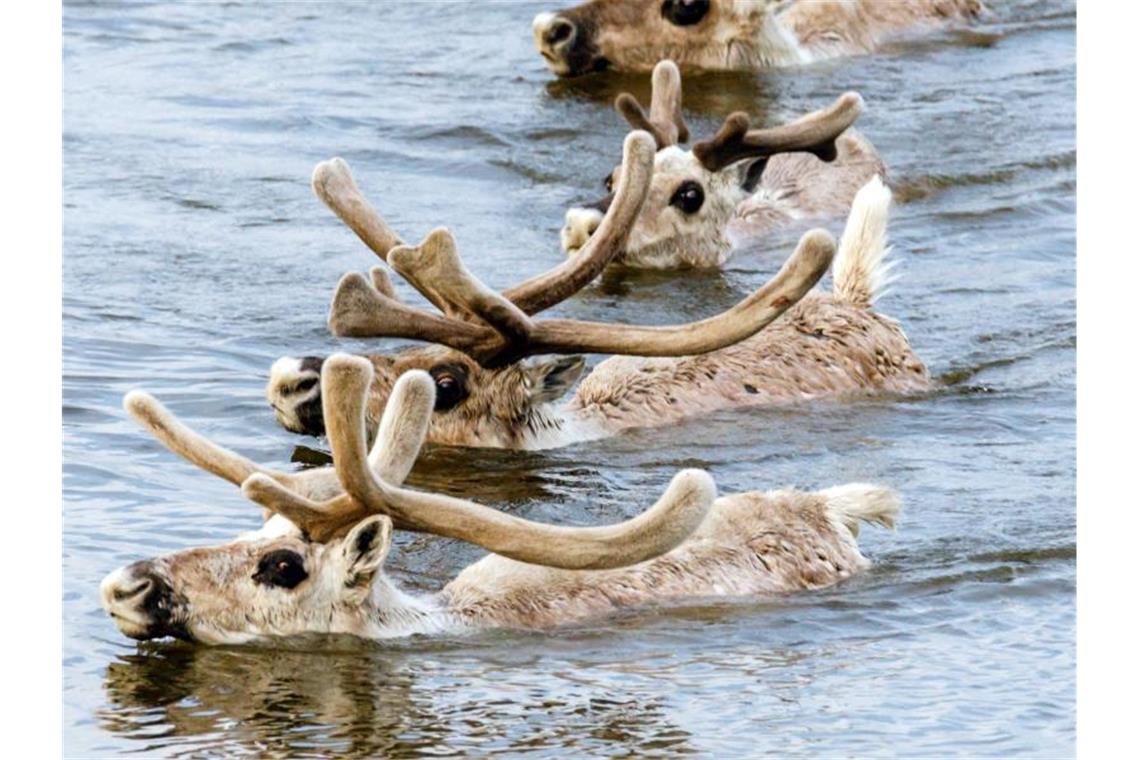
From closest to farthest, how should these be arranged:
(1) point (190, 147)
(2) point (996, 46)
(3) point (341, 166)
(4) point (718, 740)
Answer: (4) point (718, 740) → (3) point (341, 166) → (1) point (190, 147) → (2) point (996, 46)

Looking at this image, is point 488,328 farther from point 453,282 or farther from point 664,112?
point 664,112

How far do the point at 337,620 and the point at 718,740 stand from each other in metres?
1.07

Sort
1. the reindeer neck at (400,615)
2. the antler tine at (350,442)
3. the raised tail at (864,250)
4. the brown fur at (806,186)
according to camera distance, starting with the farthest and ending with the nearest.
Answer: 1. the brown fur at (806,186)
2. the raised tail at (864,250)
3. the reindeer neck at (400,615)
4. the antler tine at (350,442)

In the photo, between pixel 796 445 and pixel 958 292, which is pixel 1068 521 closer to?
pixel 796 445

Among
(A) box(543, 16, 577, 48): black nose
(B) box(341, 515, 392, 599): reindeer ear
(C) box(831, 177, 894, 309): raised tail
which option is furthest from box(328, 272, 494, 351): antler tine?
(A) box(543, 16, 577, 48): black nose

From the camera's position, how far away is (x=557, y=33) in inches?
585

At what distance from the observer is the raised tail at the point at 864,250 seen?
30.6 feet

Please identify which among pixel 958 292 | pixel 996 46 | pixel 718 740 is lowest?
pixel 718 740

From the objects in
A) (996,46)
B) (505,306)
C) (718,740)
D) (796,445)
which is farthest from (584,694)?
(996,46)

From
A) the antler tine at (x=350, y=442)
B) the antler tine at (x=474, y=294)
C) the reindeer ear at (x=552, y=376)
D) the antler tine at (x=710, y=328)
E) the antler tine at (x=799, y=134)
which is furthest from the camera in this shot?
the antler tine at (x=799, y=134)

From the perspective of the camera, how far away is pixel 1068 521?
26.7 ft

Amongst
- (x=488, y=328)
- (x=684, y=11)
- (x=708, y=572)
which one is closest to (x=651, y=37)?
(x=684, y=11)

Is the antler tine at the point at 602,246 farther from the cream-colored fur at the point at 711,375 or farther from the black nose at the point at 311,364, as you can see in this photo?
the black nose at the point at 311,364

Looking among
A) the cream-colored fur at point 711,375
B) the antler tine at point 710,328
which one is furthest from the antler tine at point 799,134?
the antler tine at point 710,328
